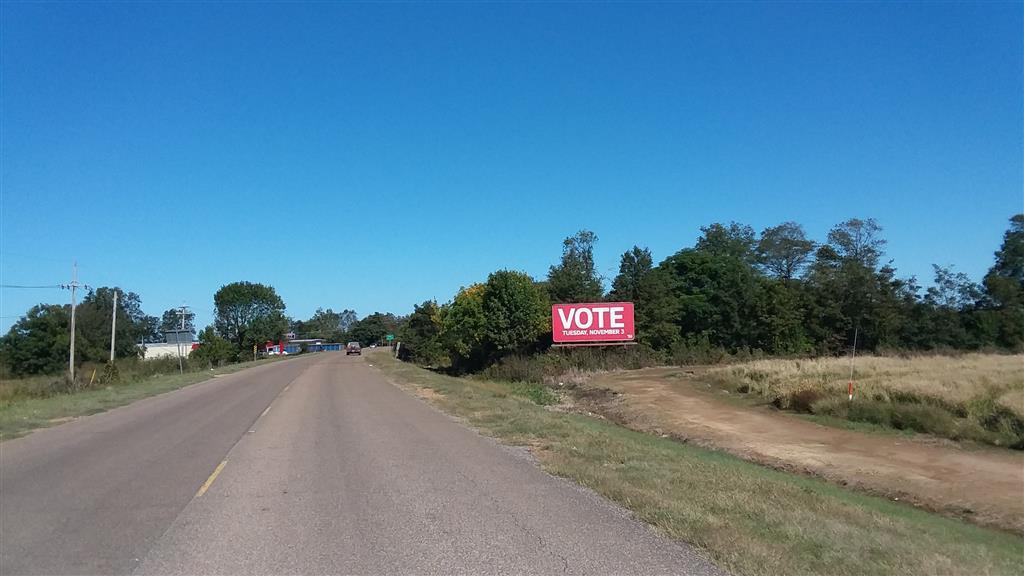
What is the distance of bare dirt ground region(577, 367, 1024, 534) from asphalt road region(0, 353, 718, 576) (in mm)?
8449

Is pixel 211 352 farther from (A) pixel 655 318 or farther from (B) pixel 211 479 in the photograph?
(B) pixel 211 479

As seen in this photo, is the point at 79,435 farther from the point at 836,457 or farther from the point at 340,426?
the point at 836,457

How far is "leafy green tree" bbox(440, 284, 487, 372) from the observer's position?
5203 centimetres

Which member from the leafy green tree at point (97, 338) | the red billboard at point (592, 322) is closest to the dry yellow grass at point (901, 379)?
the red billboard at point (592, 322)

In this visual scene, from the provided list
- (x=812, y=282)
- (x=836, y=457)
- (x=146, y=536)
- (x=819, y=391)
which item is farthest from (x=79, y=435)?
(x=812, y=282)

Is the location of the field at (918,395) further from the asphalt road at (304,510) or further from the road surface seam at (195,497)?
the road surface seam at (195,497)

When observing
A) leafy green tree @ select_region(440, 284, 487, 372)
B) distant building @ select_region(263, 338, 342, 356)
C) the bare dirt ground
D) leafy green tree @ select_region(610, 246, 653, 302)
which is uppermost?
leafy green tree @ select_region(610, 246, 653, 302)

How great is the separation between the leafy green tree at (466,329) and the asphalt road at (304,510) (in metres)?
36.0

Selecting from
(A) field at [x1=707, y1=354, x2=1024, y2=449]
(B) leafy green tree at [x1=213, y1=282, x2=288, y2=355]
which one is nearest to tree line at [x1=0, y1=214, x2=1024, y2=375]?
(A) field at [x1=707, y1=354, x2=1024, y2=449]

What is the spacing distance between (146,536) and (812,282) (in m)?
68.1

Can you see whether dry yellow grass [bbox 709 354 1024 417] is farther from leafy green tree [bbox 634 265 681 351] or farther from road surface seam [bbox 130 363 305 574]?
road surface seam [bbox 130 363 305 574]

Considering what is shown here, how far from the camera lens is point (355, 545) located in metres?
6.85

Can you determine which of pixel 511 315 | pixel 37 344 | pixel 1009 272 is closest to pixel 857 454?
pixel 511 315

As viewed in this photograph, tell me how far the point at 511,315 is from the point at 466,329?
4406 mm
